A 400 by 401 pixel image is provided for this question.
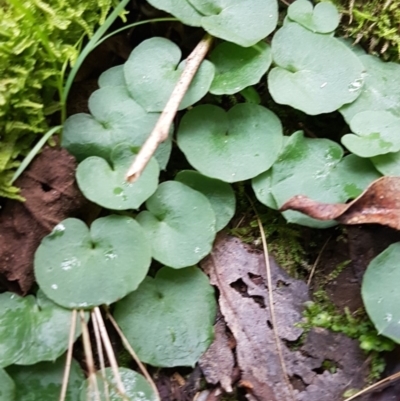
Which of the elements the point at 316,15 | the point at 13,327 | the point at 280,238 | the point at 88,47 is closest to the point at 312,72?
the point at 316,15

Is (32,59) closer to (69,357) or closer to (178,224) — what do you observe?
(178,224)

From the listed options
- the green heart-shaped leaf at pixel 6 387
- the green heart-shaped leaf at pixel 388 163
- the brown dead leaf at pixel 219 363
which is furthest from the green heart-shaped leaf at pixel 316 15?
the green heart-shaped leaf at pixel 6 387

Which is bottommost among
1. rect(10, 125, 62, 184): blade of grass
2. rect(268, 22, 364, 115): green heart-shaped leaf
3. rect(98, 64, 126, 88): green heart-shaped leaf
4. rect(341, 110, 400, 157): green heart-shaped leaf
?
rect(10, 125, 62, 184): blade of grass

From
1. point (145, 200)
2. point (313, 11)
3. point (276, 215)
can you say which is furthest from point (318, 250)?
point (313, 11)

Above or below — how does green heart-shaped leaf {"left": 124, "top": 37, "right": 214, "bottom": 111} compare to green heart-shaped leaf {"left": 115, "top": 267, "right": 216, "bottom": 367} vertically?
above

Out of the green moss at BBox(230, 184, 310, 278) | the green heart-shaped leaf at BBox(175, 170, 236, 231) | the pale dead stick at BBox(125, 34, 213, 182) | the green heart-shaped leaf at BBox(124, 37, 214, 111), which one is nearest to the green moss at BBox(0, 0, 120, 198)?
the green heart-shaped leaf at BBox(124, 37, 214, 111)

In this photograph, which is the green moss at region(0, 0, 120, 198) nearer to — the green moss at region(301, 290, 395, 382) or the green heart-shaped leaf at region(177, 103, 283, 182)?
the green heart-shaped leaf at region(177, 103, 283, 182)

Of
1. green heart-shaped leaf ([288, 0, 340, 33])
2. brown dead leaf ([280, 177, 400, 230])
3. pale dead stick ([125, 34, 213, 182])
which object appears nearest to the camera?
pale dead stick ([125, 34, 213, 182])
